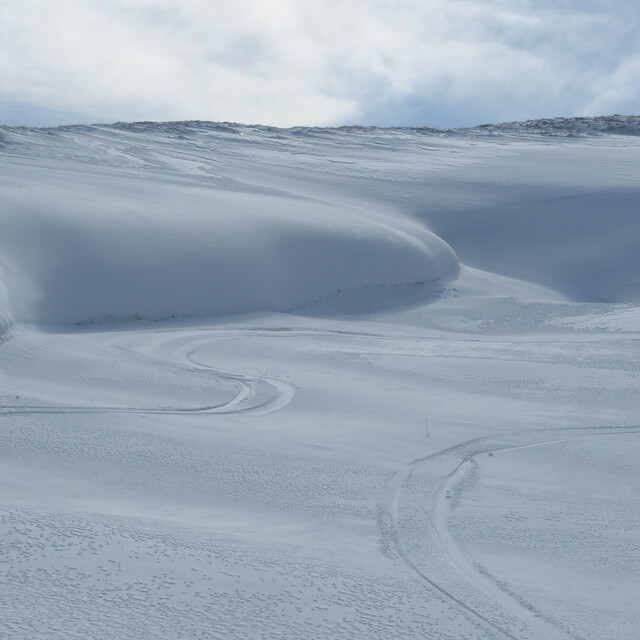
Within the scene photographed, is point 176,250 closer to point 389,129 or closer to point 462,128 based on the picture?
point 389,129

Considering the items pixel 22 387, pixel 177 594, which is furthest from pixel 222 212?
pixel 177 594

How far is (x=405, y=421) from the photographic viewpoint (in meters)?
5.89

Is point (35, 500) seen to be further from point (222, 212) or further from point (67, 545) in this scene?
point (222, 212)

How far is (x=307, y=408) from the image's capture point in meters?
6.14

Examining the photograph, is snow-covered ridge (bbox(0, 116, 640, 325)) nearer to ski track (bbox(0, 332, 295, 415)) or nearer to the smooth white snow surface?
the smooth white snow surface

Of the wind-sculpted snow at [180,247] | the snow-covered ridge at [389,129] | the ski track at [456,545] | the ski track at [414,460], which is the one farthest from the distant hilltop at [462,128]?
the ski track at [456,545]

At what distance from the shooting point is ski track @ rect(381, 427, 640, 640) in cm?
301

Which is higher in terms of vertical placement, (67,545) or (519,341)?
(519,341)

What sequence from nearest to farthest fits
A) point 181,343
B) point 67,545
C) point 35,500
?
point 67,545 → point 35,500 → point 181,343

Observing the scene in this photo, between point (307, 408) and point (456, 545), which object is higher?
point (307, 408)

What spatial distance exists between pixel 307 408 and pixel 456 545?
2549 millimetres

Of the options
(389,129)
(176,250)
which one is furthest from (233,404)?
(389,129)

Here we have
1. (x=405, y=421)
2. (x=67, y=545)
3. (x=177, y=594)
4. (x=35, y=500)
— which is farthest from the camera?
(x=405, y=421)

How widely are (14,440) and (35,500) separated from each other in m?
1.02
